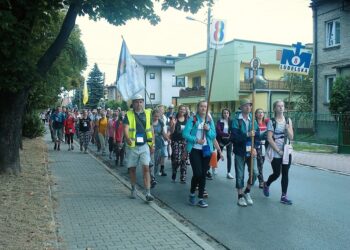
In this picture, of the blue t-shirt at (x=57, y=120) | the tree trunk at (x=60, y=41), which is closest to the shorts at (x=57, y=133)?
the blue t-shirt at (x=57, y=120)

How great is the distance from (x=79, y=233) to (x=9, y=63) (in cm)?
453

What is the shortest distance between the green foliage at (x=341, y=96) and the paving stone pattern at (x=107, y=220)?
1405 cm

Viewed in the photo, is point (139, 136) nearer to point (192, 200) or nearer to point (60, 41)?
point (192, 200)

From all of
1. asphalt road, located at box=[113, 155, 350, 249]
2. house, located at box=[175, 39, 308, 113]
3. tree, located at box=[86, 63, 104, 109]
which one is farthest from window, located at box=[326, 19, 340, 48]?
tree, located at box=[86, 63, 104, 109]

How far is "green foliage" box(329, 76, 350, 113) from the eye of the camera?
2136 centimetres

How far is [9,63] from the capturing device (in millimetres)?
9266

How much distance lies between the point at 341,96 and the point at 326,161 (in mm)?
7330

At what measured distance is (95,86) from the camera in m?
83.2

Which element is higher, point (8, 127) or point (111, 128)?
point (8, 127)

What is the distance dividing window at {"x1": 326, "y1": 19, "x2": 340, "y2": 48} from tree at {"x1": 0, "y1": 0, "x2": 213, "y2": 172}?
16586mm

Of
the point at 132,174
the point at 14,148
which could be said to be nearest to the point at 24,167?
the point at 14,148

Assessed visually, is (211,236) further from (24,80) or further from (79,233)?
(24,80)

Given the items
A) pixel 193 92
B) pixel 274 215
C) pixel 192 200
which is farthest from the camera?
pixel 193 92

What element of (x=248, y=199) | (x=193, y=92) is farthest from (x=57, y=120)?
(x=193, y=92)
